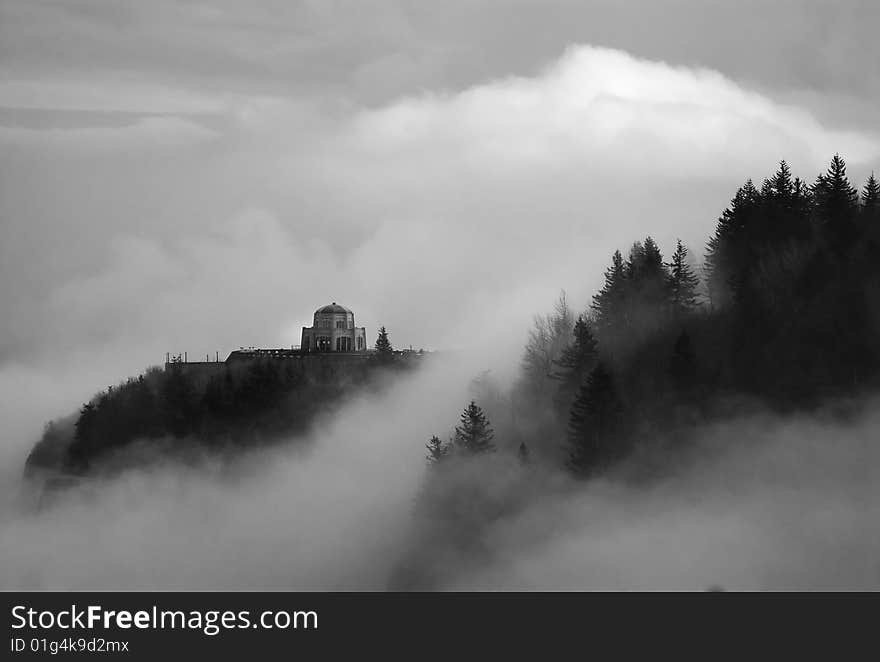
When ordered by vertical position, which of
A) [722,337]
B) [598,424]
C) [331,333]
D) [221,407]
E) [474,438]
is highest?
[331,333]

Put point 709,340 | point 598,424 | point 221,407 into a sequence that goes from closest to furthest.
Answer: point 598,424 → point 709,340 → point 221,407

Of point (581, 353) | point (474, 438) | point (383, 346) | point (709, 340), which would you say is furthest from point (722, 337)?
point (383, 346)

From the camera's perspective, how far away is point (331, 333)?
158 meters

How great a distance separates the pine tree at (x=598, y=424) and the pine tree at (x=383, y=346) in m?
56.0

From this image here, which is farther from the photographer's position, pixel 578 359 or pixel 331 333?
pixel 331 333

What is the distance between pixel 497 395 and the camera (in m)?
111

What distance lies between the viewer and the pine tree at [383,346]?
141 metres

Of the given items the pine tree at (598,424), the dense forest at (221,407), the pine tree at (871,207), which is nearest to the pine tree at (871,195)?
the pine tree at (871,207)

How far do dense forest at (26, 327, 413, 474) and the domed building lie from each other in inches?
394

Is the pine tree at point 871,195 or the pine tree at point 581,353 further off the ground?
the pine tree at point 871,195

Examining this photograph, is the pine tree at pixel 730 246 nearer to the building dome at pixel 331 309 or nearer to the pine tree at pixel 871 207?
the pine tree at pixel 871 207

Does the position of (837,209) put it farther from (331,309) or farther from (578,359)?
(331,309)

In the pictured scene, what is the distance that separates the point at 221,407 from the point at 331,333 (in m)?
24.3

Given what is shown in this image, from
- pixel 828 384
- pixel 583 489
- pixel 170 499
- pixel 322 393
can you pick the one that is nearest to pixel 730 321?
pixel 828 384
